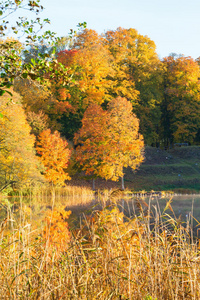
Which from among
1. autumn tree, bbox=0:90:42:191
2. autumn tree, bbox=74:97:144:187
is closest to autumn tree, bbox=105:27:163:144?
autumn tree, bbox=74:97:144:187

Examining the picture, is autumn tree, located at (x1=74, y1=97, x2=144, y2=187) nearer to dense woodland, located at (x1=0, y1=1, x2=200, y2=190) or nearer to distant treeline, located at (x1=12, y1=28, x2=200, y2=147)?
dense woodland, located at (x1=0, y1=1, x2=200, y2=190)

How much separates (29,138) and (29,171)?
215 centimetres

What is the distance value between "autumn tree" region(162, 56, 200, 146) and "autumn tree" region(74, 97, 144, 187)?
1237 centimetres

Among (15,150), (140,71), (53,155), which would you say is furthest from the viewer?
(140,71)

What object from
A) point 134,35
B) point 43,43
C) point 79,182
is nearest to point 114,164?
point 79,182

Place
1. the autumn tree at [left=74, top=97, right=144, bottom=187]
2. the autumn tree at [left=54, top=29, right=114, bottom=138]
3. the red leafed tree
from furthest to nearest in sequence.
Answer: the autumn tree at [left=54, top=29, right=114, bottom=138]
the autumn tree at [left=74, top=97, right=144, bottom=187]
the red leafed tree

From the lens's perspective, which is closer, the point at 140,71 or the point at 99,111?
Result: the point at 99,111

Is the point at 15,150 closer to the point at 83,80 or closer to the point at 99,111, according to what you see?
the point at 99,111

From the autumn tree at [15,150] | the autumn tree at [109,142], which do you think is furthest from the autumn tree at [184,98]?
the autumn tree at [15,150]

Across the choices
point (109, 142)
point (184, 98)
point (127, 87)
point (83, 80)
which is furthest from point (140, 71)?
point (109, 142)

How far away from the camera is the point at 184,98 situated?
39594 mm

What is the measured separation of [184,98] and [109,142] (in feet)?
52.7

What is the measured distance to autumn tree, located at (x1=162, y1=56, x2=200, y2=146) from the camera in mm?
38125

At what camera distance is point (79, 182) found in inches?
1131
